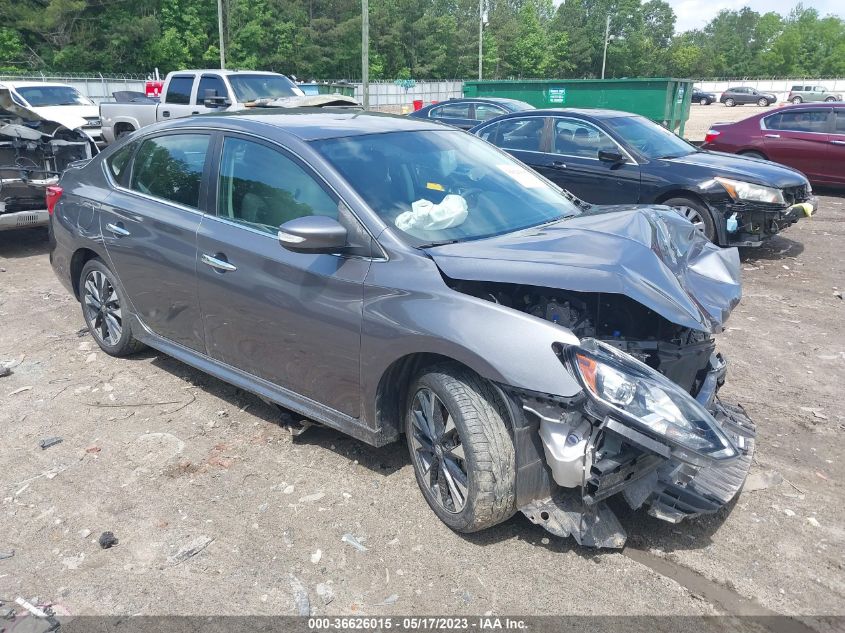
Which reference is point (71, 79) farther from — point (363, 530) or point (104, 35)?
point (363, 530)

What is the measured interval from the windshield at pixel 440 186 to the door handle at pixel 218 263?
0.82 metres

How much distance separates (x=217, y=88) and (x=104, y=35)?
42.1m

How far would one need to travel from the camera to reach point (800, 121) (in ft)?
40.5

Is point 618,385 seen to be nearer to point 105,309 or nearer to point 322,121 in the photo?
point 322,121

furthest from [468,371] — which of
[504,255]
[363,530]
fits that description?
[363,530]

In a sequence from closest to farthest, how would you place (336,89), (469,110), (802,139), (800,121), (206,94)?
(802,139) → (800,121) → (206,94) → (469,110) → (336,89)

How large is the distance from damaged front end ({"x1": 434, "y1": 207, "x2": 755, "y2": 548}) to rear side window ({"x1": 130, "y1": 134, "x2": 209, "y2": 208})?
1.83m

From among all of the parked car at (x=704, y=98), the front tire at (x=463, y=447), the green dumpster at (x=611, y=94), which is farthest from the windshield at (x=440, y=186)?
the parked car at (x=704, y=98)

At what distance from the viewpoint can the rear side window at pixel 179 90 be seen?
13.4 m

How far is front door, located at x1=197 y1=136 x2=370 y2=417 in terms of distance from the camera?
11.2 feet

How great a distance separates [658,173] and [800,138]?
5755 mm

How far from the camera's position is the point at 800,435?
4.14 meters

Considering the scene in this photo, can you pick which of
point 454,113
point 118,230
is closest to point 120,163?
point 118,230

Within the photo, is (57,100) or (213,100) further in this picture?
A: (57,100)
